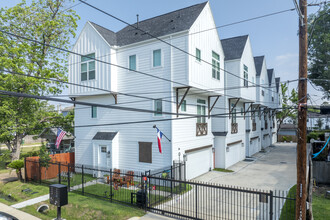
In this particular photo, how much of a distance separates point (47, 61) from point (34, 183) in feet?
39.2

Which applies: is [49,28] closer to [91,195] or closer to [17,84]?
[17,84]

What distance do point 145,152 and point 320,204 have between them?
406 inches

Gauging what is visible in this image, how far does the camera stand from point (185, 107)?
16.2 meters

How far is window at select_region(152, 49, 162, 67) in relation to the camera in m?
15.5

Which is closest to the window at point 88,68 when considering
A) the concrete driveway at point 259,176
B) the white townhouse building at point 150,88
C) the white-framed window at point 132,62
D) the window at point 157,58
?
the white townhouse building at point 150,88

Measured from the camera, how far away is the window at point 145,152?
15383 millimetres

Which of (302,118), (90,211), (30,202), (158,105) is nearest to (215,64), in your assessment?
(158,105)

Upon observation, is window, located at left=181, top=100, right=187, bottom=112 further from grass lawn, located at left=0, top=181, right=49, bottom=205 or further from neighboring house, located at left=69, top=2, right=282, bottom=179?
grass lawn, located at left=0, top=181, right=49, bottom=205

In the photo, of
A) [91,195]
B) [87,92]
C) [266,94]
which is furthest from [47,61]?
[266,94]

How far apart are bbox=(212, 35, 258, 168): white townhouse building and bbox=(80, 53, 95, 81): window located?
11144mm

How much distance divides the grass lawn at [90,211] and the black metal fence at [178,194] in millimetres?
581

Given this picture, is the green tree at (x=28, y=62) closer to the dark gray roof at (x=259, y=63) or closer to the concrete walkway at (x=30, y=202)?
the concrete walkway at (x=30, y=202)

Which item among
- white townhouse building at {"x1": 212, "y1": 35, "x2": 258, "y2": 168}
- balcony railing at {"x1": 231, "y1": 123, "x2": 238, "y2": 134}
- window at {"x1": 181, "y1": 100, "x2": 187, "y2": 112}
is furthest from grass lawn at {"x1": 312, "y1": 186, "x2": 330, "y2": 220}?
window at {"x1": 181, "y1": 100, "x2": 187, "y2": 112}

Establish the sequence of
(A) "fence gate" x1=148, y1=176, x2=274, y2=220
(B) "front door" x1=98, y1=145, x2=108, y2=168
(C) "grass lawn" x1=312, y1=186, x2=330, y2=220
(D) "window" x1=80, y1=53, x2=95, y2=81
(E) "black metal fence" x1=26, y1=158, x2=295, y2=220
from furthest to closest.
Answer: (D) "window" x1=80, y1=53, x2=95, y2=81
(B) "front door" x1=98, y1=145, x2=108, y2=168
(C) "grass lawn" x1=312, y1=186, x2=330, y2=220
(A) "fence gate" x1=148, y1=176, x2=274, y2=220
(E) "black metal fence" x1=26, y1=158, x2=295, y2=220
